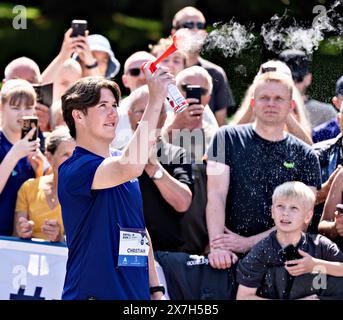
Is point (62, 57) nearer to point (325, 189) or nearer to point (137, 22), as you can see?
point (325, 189)

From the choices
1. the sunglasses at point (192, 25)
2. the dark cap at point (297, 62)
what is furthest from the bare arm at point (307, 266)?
the sunglasses at point (192, 25)

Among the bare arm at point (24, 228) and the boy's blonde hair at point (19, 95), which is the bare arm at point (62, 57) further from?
the bare arm at point (24, 228)

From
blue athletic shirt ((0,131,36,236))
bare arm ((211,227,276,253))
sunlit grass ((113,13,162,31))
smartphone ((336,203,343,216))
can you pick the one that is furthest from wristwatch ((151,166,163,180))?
sunlit grass ((113,13,162,31))

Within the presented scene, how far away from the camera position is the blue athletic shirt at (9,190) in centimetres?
641

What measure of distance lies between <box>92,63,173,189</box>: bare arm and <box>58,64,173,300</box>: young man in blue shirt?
0.05 meters

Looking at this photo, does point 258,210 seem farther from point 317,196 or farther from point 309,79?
point 309,79

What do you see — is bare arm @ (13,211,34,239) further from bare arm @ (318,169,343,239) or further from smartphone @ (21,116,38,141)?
bare arm @ (318,169,343,239)

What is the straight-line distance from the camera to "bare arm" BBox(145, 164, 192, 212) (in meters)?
6.14

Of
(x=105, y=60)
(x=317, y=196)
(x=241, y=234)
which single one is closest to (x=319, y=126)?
(x=317, y=196)

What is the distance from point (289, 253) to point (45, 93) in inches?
94.4

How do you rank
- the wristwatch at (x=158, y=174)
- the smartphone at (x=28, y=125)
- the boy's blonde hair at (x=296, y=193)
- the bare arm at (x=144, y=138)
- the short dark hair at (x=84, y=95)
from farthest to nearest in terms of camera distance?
Answer: the smartphone at (x=28, y=125) < the wristwatch at (x=158, y=174) < the boy's blonde hair at (x=296, y=193) < the short dark hair at (x=84, y=95) < the bare arm at (x=144, y=138)

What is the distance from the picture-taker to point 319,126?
6.96m

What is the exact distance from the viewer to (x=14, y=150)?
20.9ft

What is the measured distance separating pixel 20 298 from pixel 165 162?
1.21 m
